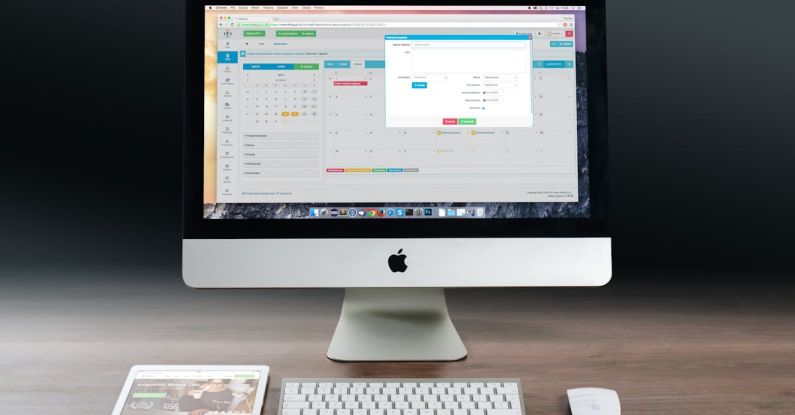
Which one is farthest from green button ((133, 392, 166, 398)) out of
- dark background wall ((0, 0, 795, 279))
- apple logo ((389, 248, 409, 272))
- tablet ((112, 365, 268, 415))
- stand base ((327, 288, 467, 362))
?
dark background wall ((0, 0, 795, 279))

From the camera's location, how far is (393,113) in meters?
1.10

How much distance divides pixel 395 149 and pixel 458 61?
18cm

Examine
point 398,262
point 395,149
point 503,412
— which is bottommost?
point 503,412

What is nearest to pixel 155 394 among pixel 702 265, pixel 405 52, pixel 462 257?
pixel 462 257

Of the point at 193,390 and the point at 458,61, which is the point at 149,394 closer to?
the point at 193,390

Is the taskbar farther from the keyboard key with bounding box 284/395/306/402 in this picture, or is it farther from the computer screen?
Answer: the keyboard key with bounding box 284/395/306/402

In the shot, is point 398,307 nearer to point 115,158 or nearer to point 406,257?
point 406,257

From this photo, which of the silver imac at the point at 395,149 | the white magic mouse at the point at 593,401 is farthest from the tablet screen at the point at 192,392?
the white magic mouse at the point at 593,401

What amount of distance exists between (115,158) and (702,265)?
5.08 feet

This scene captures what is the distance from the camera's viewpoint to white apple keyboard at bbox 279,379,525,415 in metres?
0.85

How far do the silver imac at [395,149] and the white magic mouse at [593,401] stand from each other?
0.21 m

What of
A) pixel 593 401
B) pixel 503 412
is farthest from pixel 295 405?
pixel 593 401

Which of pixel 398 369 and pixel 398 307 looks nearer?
pixel 398 369

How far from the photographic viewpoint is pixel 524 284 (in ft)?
3.54
